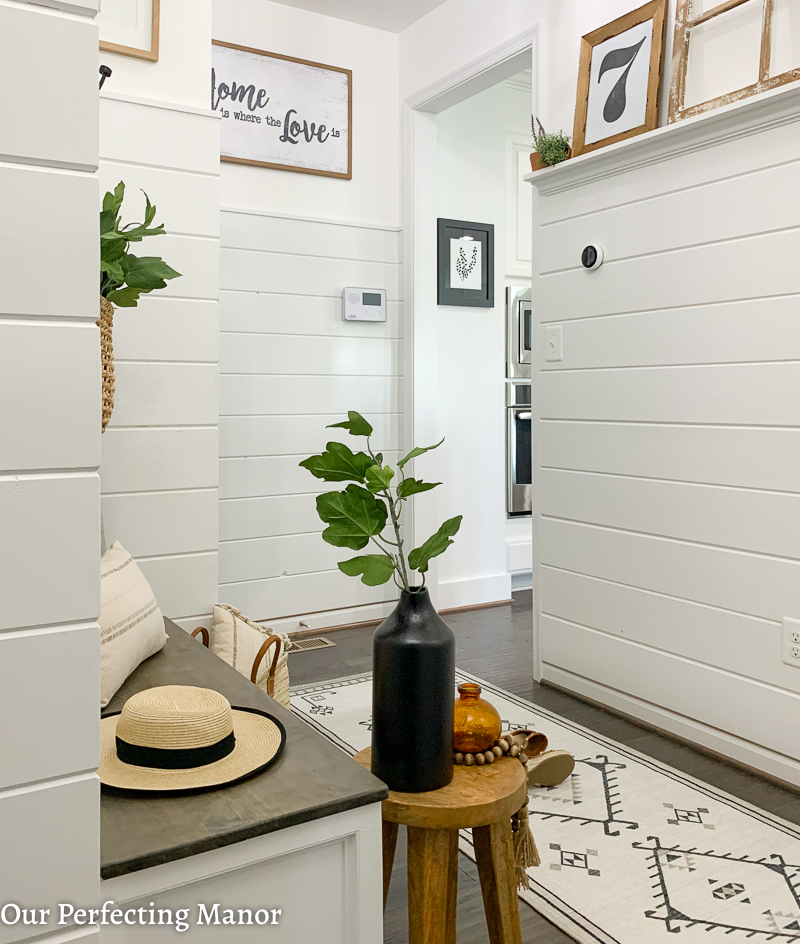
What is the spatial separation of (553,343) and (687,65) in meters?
0.98

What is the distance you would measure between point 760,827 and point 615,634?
88cm

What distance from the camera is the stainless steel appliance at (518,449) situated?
4.45 metres

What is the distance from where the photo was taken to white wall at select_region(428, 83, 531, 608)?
164 inches

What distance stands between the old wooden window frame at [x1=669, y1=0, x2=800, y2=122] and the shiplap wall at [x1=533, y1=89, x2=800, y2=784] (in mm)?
60

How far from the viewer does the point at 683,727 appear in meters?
2.59

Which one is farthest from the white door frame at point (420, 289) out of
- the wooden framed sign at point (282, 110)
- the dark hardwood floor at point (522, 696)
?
the dark hardwood floor at point (522, 696)

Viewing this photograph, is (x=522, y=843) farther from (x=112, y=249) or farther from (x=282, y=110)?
(x=282, y=110)

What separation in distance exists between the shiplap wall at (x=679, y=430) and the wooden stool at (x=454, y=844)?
4.13ft

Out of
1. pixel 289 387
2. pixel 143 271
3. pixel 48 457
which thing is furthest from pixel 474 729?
pixel 289 387

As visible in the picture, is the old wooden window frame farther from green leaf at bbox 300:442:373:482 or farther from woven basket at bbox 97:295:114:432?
woven basket at bbox 97:295:114:432

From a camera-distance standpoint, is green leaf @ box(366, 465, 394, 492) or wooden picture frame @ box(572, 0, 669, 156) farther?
wooden picture frame @ box(572, 0, 669, 156)

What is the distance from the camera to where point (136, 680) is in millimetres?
1828

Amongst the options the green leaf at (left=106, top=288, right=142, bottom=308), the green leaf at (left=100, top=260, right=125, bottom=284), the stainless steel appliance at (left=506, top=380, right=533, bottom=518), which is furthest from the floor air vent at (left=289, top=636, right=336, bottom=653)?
the green leaf at (left=100, top=260, right=125, bottom=284)

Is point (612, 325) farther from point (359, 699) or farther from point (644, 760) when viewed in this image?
point (359, 699)
